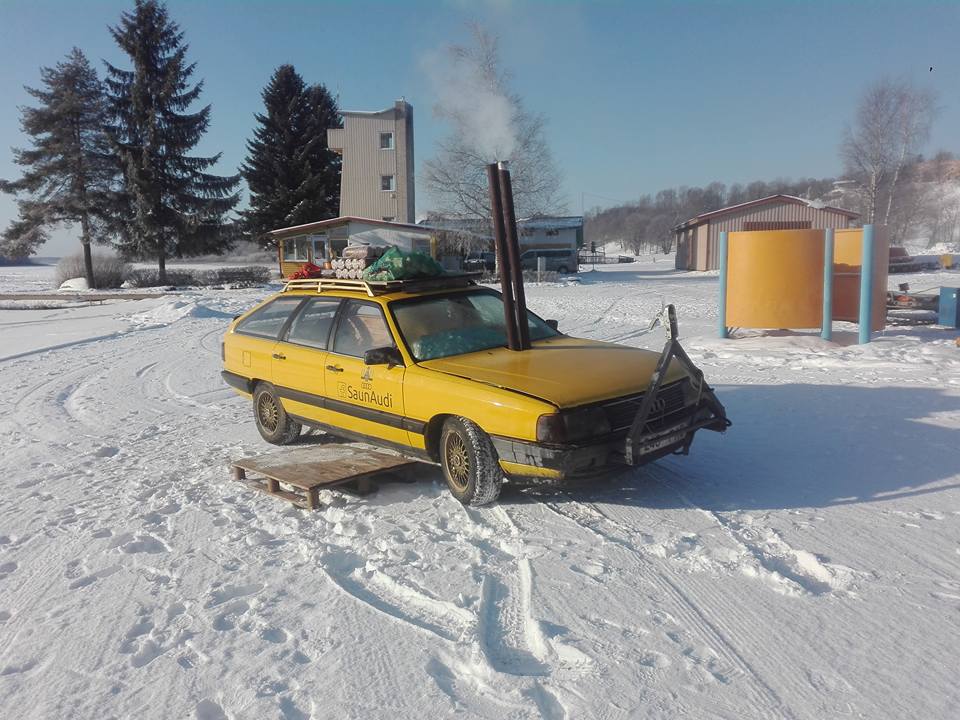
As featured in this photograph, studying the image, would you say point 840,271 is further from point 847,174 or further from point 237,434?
point 847,174

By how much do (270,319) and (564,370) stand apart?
3271mm

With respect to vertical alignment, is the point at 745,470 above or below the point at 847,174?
below

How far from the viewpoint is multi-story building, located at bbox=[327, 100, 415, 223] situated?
148 ft

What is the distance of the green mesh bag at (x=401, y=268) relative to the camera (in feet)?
20.6

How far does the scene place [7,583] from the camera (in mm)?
4039

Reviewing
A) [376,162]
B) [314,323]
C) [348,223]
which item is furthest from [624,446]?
[376,162]

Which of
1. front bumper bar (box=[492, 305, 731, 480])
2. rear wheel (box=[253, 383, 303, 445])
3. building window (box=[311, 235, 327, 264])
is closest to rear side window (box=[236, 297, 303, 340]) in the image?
rear wheel (box=[253, 383, 303, 445])

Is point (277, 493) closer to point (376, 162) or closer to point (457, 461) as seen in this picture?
point (457, 461)

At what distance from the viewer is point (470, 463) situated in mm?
4863

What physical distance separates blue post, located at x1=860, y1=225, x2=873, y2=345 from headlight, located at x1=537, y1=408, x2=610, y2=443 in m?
8.55

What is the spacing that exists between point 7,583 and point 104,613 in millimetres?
805

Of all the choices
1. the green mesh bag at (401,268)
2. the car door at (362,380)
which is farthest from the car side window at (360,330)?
the green mesh bag at (401,268)

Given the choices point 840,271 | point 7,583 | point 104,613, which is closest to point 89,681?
point 104,613

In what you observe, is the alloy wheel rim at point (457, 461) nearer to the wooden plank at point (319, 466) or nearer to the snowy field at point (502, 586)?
the snowy field at point (502, 586)
